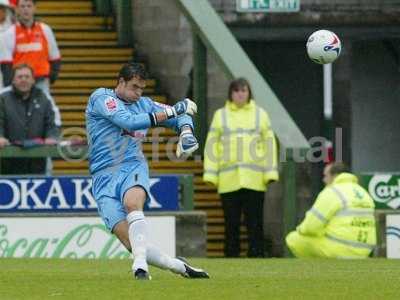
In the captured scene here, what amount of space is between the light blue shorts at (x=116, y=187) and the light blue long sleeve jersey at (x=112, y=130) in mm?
70

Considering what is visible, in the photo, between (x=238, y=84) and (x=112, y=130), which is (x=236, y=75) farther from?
(x=112, y=130)

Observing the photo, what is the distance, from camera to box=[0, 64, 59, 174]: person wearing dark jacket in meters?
18.6

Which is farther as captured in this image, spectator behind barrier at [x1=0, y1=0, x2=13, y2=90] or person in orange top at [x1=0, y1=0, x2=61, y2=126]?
spectator behind barrier at [x1=0, y1=0, x2=13, y2=90]

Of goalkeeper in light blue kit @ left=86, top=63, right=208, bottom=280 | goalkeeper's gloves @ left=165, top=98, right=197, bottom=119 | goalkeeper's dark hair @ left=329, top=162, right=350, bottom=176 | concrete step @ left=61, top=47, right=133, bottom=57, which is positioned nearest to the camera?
goalkeeper in light blue kit @ left=86, top=63, right=208, bottom=280

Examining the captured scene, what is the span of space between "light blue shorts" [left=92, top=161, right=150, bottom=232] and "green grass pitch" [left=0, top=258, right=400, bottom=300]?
501 mm

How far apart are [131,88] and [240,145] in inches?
224

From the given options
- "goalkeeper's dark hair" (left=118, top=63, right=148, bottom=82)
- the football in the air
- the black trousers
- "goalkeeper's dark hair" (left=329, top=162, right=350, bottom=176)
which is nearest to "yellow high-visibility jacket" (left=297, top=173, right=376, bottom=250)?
"goalkeeper's dark hair" (left=329, top=162, right=350, bottom=176)

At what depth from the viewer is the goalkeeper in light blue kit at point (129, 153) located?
13203mm

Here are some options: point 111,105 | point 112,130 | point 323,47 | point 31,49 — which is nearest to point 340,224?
point 323,47

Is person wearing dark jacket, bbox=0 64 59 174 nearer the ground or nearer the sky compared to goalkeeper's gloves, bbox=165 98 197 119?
nearer the ground

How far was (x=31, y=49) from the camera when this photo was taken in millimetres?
19750

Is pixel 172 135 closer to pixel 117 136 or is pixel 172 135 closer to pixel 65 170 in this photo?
pixel 65 170

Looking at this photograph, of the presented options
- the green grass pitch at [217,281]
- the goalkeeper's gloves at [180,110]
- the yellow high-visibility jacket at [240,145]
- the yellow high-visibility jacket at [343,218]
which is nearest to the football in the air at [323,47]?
the green grass pitch at [217,281]

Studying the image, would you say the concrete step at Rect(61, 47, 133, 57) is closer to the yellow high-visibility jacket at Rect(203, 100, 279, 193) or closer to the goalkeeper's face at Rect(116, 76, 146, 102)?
the yellow high-visibility jacket at Rect(203, 100, 279, 193)
